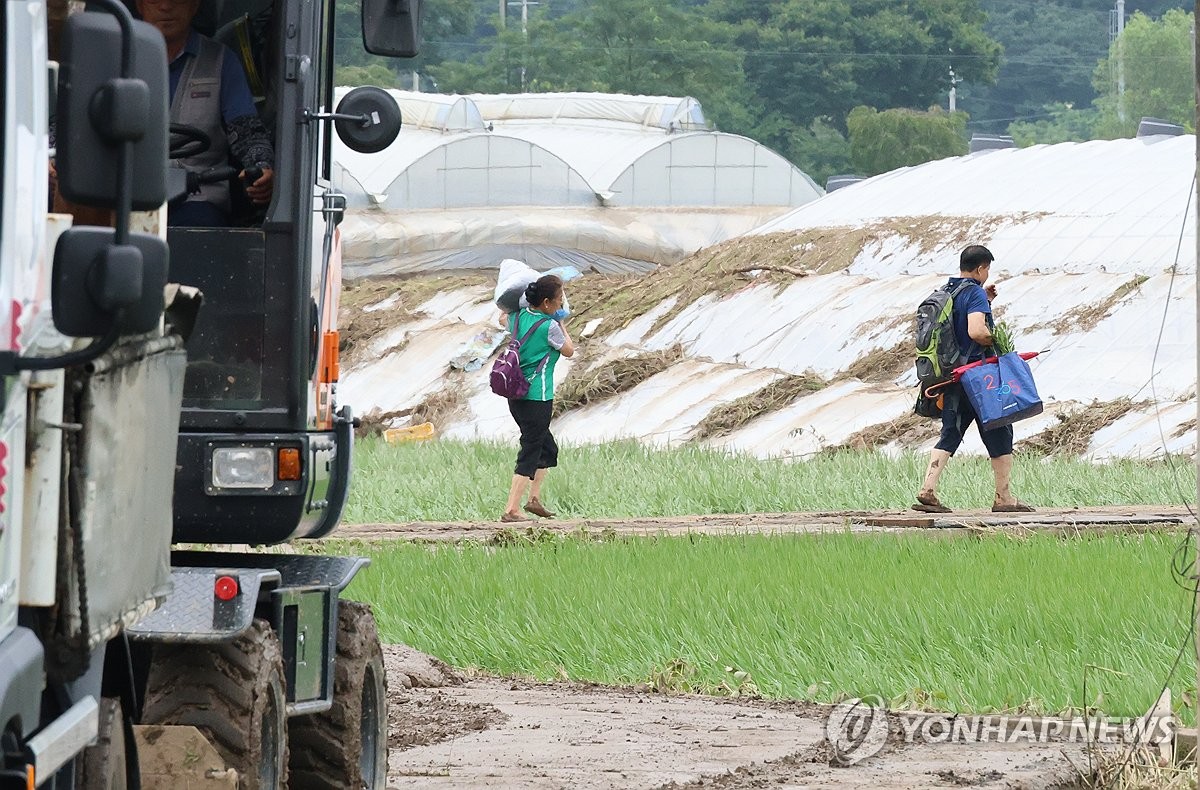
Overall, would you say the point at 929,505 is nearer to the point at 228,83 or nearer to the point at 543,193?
the point at 228,83

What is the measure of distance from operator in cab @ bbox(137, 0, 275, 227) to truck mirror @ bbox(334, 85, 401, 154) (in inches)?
15.0

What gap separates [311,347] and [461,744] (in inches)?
88.5

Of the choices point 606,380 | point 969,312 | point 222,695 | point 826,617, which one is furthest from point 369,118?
point 606,380

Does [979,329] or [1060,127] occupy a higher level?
[1060,127]

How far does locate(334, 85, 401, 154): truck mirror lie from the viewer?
19.4 feet

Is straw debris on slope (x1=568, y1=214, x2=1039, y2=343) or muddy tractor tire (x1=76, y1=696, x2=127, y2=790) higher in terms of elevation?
muddy tractor tire (x1=76, y1=696, x2=127, y2=790)

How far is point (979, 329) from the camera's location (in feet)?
47.3

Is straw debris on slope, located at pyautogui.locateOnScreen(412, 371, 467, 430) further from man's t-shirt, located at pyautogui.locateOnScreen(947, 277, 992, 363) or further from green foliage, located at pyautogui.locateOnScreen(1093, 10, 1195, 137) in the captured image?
green foliage, located at pyautogui.locateOnScreen(1093, 10, 1195, 137)

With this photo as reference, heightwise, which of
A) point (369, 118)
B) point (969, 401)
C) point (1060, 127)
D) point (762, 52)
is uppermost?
point (762, 52)

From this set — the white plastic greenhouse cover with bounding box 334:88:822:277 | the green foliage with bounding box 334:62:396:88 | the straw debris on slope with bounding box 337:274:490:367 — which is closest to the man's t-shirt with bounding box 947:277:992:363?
the straw debris on slope with bounding box 337:274:490:367

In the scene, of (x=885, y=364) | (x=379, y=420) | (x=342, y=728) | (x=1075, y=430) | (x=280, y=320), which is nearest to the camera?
(x=280, y=320)

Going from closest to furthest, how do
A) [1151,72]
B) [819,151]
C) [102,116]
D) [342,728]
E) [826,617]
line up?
[102,116], [342,728], [826,617], [819,151], [1151,72]

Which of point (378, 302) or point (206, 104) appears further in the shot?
point (378, 302)

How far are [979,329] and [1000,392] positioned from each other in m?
0.46
